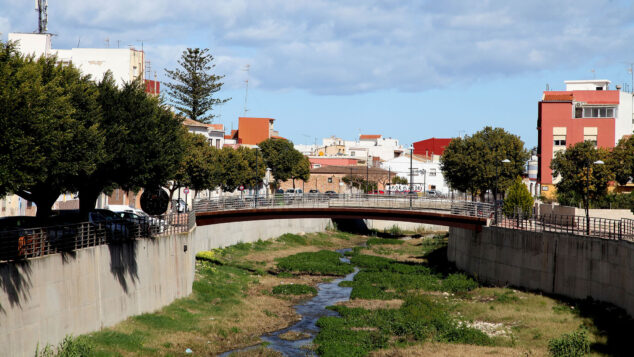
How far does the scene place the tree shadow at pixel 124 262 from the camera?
136 ft

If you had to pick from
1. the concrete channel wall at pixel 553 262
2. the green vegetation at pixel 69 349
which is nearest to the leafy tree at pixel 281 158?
the concrete channel wall at pixel 553 262

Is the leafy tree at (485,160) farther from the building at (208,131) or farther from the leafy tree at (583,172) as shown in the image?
the building at (208,131)

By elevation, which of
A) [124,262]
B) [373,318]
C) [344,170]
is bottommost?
[373,318]

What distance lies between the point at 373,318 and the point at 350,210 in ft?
77.3

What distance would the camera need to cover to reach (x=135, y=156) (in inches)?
1764

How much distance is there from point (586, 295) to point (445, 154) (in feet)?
164

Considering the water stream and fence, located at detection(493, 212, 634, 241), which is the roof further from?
fence, located at detection(493, 212, 634, 241)

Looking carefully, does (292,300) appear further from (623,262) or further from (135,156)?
(623,262)

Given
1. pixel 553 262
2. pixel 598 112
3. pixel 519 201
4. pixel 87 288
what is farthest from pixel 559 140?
pixel 87 288

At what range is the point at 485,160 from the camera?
93250 mm

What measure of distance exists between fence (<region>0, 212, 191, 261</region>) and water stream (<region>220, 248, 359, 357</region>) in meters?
9.56

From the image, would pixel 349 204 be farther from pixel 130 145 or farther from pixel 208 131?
pixel 208 131

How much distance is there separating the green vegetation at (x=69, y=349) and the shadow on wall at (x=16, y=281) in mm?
2569

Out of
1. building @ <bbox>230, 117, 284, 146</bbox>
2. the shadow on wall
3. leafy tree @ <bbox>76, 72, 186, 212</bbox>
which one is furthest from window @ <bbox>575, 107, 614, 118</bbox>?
the shadow on wall
